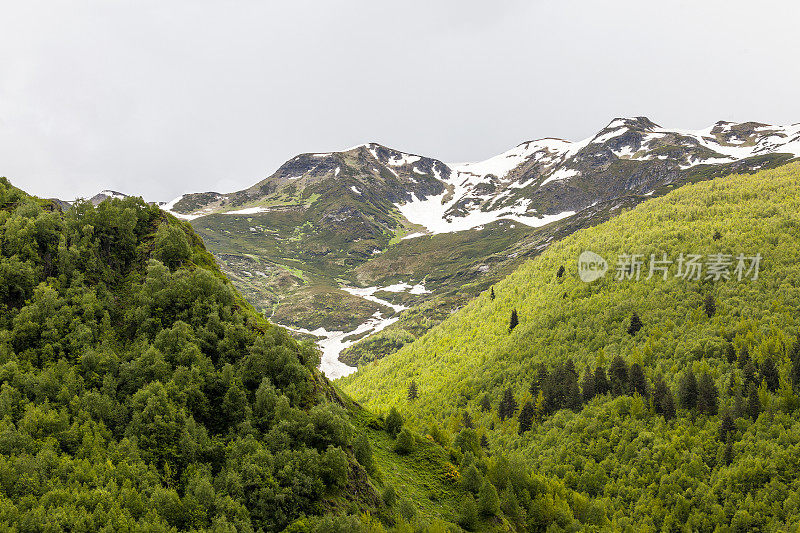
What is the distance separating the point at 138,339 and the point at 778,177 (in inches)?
5853

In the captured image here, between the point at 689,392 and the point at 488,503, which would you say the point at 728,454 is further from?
the point at 488,503

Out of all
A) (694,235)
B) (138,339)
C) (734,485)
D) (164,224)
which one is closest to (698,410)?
(734,485)

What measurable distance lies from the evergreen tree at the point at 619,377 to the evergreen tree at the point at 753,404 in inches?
621

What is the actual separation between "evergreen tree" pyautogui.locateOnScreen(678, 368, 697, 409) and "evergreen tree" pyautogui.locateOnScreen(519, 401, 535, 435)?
23.1 metres

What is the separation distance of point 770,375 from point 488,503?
45.9m

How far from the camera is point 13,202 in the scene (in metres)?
38.3

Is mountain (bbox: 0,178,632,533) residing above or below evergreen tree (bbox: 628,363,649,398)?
above

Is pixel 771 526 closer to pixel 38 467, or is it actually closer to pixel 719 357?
pixel 719 357

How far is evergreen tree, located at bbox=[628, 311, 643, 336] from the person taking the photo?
74.4 meters

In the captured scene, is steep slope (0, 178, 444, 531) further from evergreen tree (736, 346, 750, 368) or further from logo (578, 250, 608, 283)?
logo (578, 250, 608, 283)

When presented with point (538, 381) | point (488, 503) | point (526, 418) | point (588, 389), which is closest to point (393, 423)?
point (488, 503)

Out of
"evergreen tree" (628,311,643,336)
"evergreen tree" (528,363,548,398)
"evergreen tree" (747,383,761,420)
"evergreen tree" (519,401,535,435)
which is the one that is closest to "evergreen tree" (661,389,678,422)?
"evergreen tree" (747,383,761,420)

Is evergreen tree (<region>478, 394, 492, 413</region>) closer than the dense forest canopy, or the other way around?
the dense forest canopy

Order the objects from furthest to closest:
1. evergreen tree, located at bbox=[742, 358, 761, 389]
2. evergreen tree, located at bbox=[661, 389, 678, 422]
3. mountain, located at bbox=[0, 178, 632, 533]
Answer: evergreen tree, located at bbox=[661, 389, 678, 422]
evergreen tree, located at bbox=[742, 358, 761, 389]
mountain, located at bbox=[0, 178, 632, 533]
